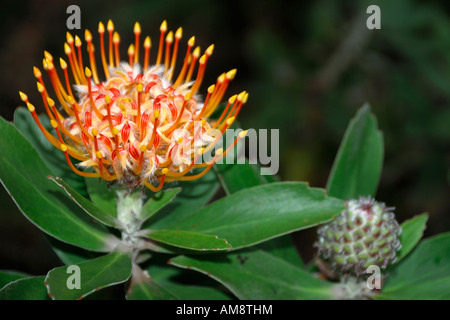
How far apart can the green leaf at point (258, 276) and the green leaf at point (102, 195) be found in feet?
1.14

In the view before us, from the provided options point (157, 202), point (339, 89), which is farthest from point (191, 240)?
point (339, 89)

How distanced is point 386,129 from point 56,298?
13.0 feet

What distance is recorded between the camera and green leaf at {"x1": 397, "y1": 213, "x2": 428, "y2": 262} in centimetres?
223

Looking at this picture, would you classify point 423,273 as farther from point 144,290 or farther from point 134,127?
point 134,127

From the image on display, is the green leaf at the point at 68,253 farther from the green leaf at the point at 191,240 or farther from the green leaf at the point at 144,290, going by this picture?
the green leaf at the point at 191,240

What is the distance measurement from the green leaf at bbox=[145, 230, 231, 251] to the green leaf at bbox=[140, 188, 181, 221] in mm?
91

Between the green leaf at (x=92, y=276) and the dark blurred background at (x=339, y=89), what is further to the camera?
the dark blurred background at (x=339, y=89)

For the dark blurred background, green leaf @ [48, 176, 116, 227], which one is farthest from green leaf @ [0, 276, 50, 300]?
the dark blurred background

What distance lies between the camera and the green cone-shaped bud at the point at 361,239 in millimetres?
2123

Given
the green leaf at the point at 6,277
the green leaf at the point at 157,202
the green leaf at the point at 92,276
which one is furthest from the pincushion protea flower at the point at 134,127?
the green leaf at the point at 6,277

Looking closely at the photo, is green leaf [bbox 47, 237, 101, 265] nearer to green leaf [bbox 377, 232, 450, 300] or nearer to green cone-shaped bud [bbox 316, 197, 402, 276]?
green cone-shaped bud [bbox 316, 197, 402, 276]
